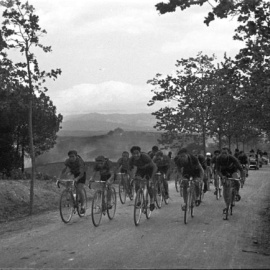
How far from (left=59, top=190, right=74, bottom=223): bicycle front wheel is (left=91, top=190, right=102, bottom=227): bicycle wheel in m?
0.79

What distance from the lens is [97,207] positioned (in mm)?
10547

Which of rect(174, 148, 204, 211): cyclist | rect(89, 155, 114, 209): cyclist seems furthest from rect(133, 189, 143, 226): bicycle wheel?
rect(174, 148, 204, 211): cyclist

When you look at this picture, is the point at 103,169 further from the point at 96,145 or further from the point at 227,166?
the point at 96,145

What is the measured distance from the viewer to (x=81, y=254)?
755 cm

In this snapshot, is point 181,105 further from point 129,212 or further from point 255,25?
point 255,25

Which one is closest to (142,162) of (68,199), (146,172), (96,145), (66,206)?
(146,172)

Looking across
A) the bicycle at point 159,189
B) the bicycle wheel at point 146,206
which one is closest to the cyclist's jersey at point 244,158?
the bicycle at point 159,189

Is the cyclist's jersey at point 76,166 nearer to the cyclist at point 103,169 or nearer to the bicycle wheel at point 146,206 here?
the cyclist at point 103,169

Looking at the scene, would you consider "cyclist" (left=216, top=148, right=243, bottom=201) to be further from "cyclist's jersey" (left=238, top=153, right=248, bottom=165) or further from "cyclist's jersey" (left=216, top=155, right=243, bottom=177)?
"cyclist's jersey" (left=238, top=153, right=248, bottom=165)

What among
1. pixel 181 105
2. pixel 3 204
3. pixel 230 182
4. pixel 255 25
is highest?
pixel 181 105

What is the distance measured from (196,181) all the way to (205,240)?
2764mm

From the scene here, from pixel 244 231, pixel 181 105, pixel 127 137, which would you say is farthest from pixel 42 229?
pixel 127 137

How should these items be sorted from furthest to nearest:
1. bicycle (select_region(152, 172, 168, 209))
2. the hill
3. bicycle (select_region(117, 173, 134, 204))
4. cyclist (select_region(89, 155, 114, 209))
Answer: the hill < bicycle (select_region(117, 173, 134, 204)) < bicycle (select_region(152, 172, 168, 209)) < cyclist (select_region(89, 155, 114, 209))

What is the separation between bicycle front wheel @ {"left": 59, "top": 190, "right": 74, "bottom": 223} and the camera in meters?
10.7
